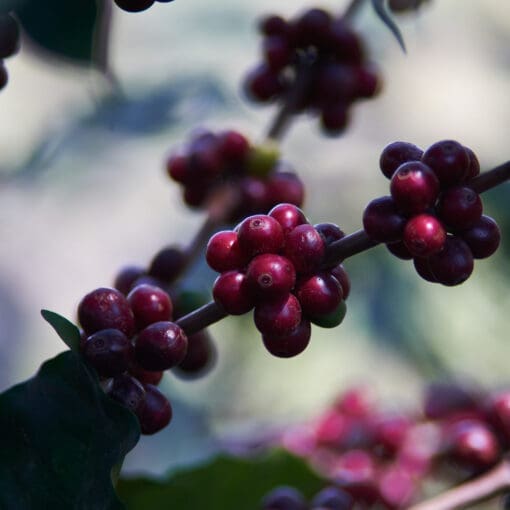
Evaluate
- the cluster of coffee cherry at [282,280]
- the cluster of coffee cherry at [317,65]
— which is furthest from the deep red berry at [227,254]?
the cluster of coffee cherry at [317,65]

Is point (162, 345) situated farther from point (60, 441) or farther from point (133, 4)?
point (133, 4)

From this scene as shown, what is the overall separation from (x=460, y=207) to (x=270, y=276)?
14 centimetres

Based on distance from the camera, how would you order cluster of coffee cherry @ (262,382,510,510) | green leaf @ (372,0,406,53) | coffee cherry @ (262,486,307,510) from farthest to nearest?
cluster of coffee cherry @ (262,382,510,510) < coffee cherry @ (262,486,307,510) < green leaf @ (372,0,406,53)

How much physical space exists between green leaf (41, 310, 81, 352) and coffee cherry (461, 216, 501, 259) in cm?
29

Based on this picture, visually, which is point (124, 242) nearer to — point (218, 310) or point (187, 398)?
point (187, 398)

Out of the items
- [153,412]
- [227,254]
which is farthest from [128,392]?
[227,254]

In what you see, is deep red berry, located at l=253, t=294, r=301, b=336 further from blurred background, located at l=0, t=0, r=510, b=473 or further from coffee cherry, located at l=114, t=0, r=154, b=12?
blurred background, located at l=0, t=0, r=510, b=473

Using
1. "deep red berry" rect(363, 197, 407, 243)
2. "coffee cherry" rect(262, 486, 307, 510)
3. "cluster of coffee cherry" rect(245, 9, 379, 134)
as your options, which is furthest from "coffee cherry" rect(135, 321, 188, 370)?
"cluster of coffee cherry" rect(245, 9, 379, 134)

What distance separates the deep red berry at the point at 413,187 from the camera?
0.73 meters

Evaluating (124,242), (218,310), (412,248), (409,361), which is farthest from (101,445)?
(124,242)

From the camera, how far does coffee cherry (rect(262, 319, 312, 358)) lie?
2.50 feet

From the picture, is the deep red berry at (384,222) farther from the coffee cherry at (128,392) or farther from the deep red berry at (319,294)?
the coffee cherry at (128,392)

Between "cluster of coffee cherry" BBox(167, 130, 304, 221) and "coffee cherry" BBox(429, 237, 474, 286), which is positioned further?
"cluster of coffee cherry" BBox(167, 130, 304, 221)

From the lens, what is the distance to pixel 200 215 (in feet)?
5.27
